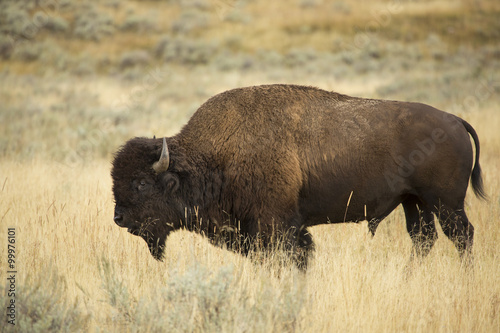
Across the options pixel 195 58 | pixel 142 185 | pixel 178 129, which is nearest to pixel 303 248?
pixel 142 185

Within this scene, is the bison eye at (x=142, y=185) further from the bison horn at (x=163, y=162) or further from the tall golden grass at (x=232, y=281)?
the tall golden grass at (x=232, y=281)

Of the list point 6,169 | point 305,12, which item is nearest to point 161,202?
point 6,169

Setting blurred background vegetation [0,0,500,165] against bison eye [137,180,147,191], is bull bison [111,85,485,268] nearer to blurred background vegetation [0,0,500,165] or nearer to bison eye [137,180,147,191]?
bison eye [137,180,147,191]

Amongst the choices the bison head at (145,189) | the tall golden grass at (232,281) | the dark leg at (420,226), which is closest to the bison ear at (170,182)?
the bison head at (145,189)

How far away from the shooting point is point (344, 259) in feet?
15.4

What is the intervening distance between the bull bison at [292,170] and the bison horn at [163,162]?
0.04 feet

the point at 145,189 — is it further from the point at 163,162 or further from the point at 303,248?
the point at 303,248

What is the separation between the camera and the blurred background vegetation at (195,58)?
47.4ft

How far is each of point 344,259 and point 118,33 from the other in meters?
33.8

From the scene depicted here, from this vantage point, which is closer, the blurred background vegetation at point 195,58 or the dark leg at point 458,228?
the dark leg at point 458,228

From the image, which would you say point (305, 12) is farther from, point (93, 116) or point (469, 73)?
point (93, 116)

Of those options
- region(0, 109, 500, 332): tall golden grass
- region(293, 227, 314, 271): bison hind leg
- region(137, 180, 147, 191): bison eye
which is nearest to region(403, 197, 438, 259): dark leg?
region(0, 109, 500, 332): tall golden grass

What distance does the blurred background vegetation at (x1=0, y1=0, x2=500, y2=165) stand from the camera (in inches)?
569

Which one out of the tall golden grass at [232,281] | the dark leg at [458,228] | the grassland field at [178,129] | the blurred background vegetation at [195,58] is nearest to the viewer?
the tall golden grass at [232,281]
